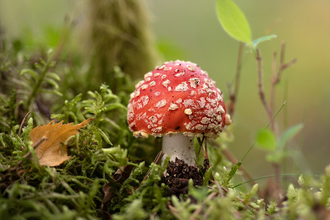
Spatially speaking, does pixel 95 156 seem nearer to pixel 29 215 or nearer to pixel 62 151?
pixel 62 151

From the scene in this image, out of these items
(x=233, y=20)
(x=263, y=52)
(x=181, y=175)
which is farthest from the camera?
(x=263, y=52)

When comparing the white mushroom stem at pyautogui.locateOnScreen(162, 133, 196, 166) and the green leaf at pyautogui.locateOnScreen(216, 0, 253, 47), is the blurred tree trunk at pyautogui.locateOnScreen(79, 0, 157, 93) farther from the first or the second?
the green leaf at pyautogui.locateOnScreen(216, 0, 253, 47)

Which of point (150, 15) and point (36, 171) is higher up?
point (150, 15)

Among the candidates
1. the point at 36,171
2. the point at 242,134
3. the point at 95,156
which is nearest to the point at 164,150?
the point at 95,156

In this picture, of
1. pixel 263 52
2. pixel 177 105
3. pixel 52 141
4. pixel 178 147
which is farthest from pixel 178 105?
pixel 263 52

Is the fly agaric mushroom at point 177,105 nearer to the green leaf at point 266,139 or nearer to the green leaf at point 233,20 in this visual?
the green leaf at point 233,20

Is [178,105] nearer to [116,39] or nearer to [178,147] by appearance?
[178,147]

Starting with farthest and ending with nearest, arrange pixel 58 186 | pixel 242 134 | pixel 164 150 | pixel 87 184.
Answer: pixel 242 134
pixel 164 150
pixel 87 184
pixel 58 186
